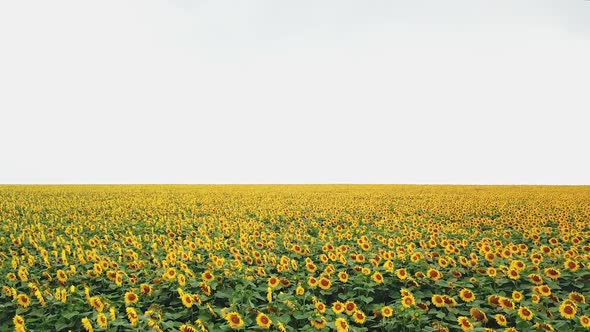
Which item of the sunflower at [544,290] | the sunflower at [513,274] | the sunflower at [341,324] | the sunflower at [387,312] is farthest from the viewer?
the sunflower at [513,274]

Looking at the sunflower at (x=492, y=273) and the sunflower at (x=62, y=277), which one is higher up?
the sunflower at (x=492, y=273)

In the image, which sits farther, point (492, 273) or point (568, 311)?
point (492, 273)

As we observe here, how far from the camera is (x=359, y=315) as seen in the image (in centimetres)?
523

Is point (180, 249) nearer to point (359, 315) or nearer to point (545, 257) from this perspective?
point (359, 315)

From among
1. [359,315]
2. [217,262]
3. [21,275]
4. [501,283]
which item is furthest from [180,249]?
[501,283]

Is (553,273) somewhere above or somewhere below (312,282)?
above

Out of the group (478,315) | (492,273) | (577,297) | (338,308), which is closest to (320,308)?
(338,308)

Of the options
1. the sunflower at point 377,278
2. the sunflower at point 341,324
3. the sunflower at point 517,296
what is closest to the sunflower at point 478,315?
the sunflower at point 517,296

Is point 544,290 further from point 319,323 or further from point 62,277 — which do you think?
point 62,277

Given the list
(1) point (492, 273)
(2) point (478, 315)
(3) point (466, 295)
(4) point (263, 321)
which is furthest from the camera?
(1) point (492, 273)

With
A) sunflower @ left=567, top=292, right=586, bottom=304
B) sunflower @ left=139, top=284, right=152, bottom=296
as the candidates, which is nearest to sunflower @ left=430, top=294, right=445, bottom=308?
sunflower @ left=567, top=292, right=586, bottom=304

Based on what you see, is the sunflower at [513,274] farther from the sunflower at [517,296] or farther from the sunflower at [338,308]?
the sunflower at [338,308]

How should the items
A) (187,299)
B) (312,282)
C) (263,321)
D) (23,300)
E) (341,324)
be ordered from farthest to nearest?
1. (312,282)
2. (23,300)
3. (187,299)
4. (263,321)
5. (341,324)

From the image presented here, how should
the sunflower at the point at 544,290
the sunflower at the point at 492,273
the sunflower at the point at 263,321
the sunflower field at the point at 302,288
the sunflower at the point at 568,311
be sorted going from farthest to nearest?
the sunflower at the point at 492,273 → the sunflower at the point at 544,290 → the sunflower field at the point at 302,288 → the sunflower at the point at 568,311 → the sunflower at the point at 263,321
